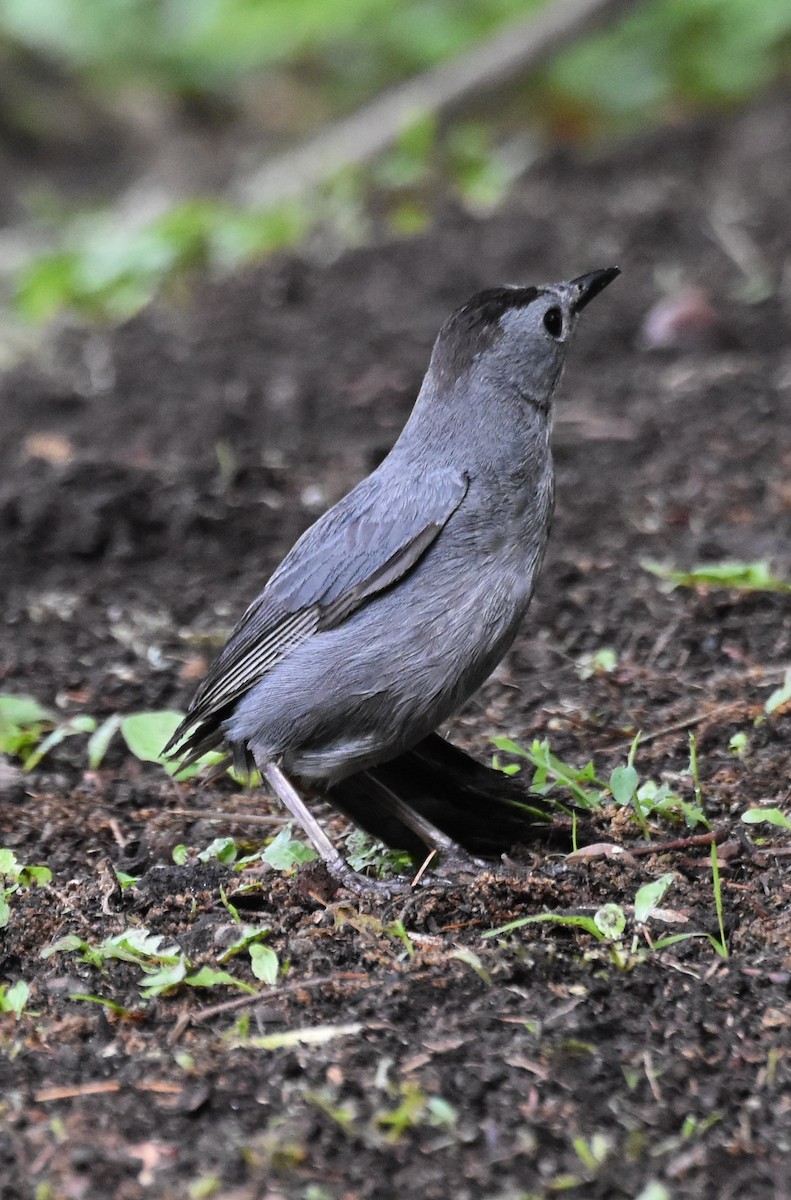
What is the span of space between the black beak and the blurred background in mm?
5279

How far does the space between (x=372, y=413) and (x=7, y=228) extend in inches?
287

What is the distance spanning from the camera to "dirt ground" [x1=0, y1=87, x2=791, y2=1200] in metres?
2.61

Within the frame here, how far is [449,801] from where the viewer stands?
3.77 m

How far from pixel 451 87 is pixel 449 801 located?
8360mm

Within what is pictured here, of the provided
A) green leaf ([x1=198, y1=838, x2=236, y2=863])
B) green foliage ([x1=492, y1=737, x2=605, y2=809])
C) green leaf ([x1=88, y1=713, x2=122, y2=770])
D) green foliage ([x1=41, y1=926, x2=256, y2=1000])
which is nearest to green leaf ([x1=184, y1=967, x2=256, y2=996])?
green foliage ([x1=41, y1=926, x2=256, y2=1000])

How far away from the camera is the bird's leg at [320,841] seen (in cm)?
350

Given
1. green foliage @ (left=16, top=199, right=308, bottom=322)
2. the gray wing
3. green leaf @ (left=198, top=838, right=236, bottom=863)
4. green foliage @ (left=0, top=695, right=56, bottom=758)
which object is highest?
green foliage @ (left=16, top=199, right=308, bottom=322)

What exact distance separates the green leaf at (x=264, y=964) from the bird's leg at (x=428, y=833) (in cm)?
60

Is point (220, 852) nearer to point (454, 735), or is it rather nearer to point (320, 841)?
point (320, 841)

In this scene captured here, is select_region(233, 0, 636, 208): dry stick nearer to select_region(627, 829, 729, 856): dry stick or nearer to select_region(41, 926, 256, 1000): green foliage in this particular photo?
select_region(627, 829, 729, 856): dry stick

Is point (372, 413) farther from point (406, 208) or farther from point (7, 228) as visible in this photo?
point (7, 228)

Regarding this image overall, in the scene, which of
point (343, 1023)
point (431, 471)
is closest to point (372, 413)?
point (431, 471)

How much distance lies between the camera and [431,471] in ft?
12.4

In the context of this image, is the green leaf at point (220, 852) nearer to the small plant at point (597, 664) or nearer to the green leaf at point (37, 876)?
the green leaf at point (37, 876)
